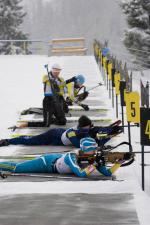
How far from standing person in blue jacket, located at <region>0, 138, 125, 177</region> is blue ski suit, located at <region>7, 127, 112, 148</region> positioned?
90.0 inches

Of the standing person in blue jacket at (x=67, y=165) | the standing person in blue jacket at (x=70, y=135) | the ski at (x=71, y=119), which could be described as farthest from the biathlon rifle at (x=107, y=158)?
the ski at (x=71, y=119)

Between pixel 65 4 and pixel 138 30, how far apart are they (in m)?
123

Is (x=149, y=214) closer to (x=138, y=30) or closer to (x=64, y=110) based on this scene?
(x=64, y=110)

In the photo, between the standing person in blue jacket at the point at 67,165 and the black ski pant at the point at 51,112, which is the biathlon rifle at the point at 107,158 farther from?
the black ski pant at the point at 51,112

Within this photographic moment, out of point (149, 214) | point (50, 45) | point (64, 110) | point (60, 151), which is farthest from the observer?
point (50, 45)

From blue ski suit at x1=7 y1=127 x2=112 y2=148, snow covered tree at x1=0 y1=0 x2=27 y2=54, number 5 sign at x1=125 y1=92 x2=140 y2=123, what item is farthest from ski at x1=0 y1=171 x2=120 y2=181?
snow covered tree at x1=0 y1=0 x2=27 y2=54

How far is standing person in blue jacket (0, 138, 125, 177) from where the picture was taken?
498 inches

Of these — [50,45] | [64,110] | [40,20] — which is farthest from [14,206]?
[40,20]

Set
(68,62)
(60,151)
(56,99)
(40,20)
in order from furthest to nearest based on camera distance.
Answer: (40,20), (68,62), (56,99), (60,151)

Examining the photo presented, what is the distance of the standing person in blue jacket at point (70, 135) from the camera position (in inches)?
593

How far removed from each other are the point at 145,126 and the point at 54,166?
2.18m

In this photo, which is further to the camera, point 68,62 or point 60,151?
point 68,62

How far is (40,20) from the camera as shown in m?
168

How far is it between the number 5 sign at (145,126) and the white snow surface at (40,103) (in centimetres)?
78
